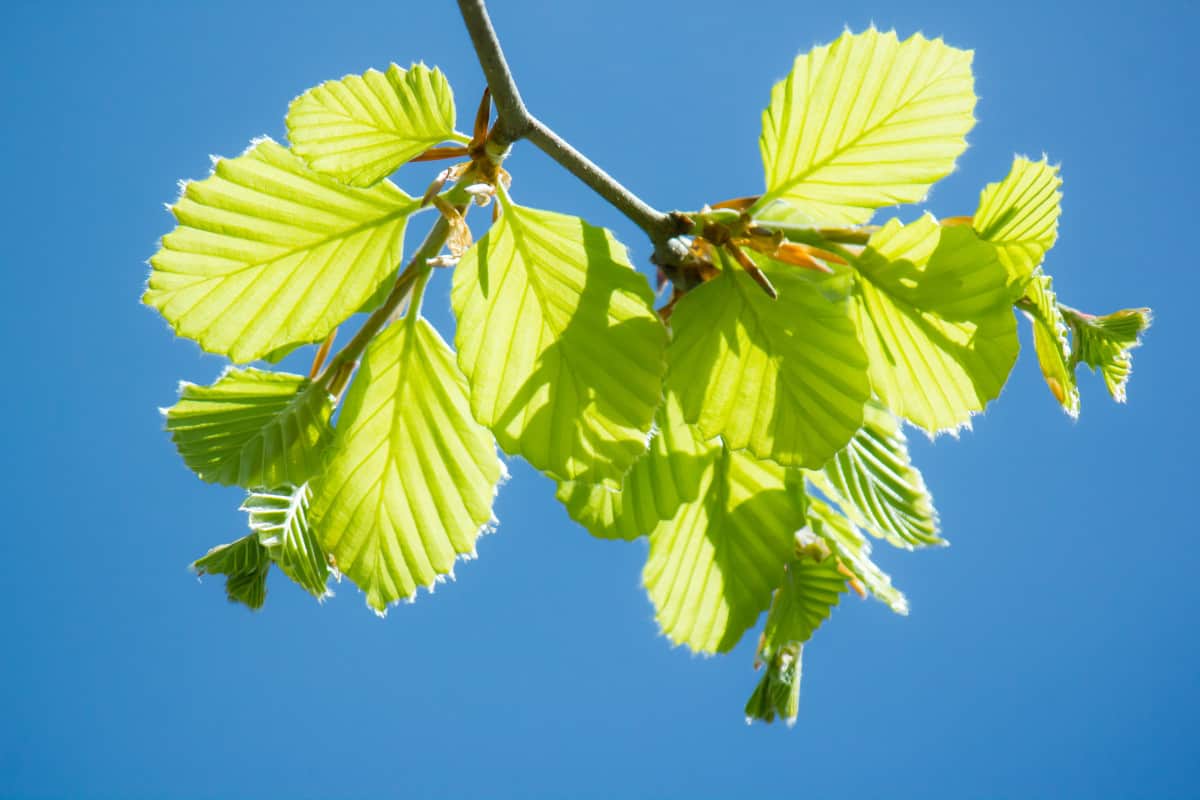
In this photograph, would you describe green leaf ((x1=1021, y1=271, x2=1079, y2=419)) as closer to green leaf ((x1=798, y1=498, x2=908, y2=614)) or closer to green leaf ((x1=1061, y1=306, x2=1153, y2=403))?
green leaf ((x1=1061, y1=306, x2=1153, y2=403))

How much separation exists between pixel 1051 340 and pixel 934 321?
0.08 metres

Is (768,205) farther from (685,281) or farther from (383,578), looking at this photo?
(383,578)

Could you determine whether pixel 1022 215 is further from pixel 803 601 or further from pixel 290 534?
pixel 290 534

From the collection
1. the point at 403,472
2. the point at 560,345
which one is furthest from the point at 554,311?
the point at 403,472

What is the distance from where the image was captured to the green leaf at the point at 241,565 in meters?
0.51

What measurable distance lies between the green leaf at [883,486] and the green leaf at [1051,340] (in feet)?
0.34

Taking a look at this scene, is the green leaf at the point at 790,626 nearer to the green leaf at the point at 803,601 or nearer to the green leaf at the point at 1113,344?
the green leaf at the point at 803,601

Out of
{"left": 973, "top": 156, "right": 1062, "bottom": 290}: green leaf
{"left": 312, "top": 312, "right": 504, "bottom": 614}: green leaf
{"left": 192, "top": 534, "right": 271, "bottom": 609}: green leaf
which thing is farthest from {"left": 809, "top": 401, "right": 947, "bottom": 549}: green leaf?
{"left": 192, "top": 534, "right": 271, "bottom": 609}: green leaf

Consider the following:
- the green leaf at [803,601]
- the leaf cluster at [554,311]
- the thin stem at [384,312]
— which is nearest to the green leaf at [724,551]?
the green leaf at [803,601]

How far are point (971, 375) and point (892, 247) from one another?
0.26 feet

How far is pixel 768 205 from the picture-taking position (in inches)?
17.2

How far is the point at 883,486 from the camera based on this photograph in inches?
22.6

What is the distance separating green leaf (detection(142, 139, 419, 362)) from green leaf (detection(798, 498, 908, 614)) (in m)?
0.34

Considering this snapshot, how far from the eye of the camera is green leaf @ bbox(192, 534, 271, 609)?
515mm
